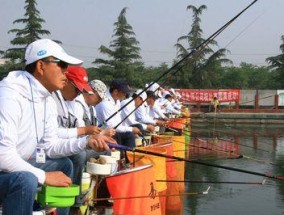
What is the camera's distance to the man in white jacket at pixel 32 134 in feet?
8.17

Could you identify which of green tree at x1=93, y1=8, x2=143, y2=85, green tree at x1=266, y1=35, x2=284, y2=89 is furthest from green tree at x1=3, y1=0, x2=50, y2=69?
green tree at x1=266, y1=35, x2=284, y2=89

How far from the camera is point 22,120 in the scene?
2695 millimetres

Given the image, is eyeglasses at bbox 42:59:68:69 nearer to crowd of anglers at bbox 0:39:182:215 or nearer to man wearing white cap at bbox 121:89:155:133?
crowd of anglers at bbox 0:39:182:215

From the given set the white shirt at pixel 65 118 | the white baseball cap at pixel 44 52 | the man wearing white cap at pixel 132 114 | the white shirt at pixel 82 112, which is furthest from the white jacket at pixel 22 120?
the man wearing white cap at pixel 132 114

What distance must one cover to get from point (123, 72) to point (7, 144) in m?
30.8

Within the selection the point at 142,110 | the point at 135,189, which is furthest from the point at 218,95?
the point at 135,189

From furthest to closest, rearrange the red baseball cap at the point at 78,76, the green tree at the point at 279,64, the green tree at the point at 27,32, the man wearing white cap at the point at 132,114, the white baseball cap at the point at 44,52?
1. the green tree at the point at 279,64
2. the green tree at the point at 27,32
3. the man wearing white cap at the point at 132,114
4. the red baseball cap at the point at 78,76
5. the white baseball cap at the point at 44,52

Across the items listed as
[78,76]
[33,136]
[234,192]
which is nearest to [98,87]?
[78,76]

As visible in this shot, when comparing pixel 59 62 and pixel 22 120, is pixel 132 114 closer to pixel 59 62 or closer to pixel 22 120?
pixel 59 62

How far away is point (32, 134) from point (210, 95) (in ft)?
93.0

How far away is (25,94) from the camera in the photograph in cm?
276

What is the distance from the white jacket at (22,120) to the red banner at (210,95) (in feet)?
91.5

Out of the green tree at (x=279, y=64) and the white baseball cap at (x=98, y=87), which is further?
the green tree at (x=279, y=64)

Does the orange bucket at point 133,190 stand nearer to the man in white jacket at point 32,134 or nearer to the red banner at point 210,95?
the man in white jacket at point 32,134
